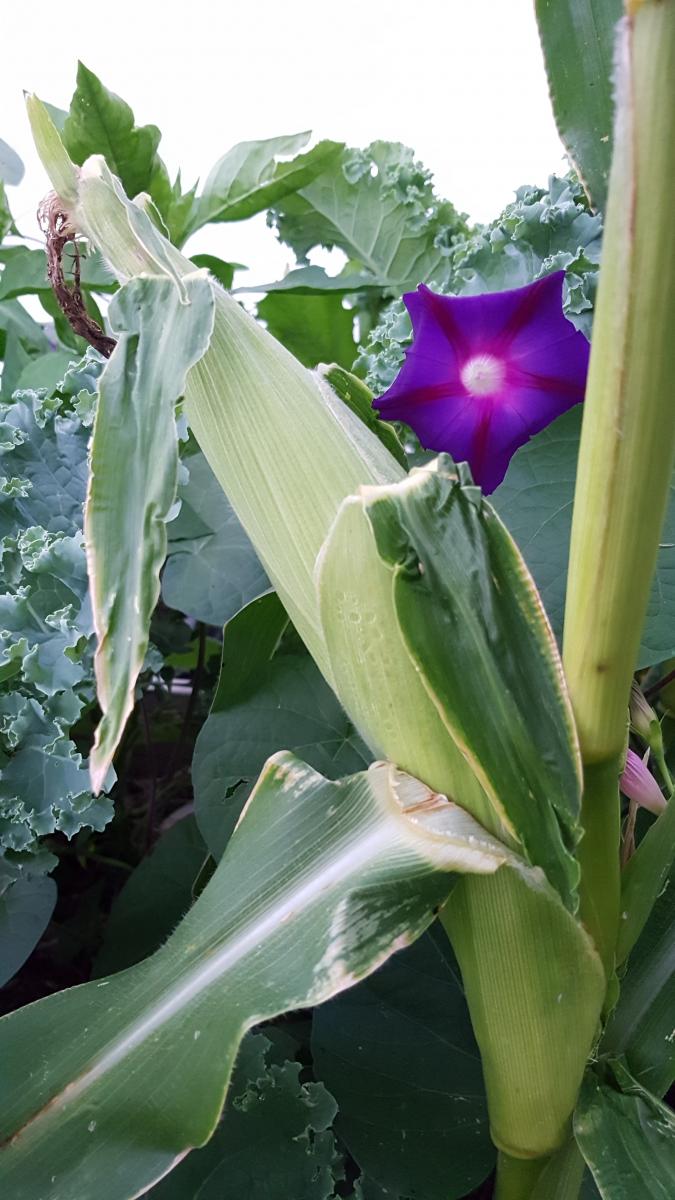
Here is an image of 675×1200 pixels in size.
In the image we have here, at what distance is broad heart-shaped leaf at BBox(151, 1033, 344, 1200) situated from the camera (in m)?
0.38

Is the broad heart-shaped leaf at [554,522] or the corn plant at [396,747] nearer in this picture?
the corn plant at [396,747]

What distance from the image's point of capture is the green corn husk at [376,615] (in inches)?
11.3

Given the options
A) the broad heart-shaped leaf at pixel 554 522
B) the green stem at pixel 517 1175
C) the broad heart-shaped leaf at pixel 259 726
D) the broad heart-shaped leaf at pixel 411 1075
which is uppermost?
the broad heart-shaped leaf at pixel 554 522

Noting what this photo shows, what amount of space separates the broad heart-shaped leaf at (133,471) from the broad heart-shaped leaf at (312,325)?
0.40m

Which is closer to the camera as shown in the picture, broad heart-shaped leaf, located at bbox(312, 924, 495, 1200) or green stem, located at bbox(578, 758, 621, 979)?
green stem, located at bbox(578, 758, 621, 979)

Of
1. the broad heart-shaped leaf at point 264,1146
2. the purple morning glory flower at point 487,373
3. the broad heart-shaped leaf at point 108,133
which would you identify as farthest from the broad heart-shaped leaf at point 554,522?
the broad heart-shaped leaf at point 108,133

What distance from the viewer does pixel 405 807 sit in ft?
0.93

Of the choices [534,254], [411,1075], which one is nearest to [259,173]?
[534,254]

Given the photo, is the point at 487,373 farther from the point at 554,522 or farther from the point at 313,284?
the point at 313,284

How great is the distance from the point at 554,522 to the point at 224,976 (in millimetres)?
253

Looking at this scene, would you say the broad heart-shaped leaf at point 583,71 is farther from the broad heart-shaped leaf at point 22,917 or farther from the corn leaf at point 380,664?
the broad heart-shaped leaf at point 22,917

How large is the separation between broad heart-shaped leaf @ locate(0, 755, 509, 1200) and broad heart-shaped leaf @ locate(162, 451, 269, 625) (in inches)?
8.1

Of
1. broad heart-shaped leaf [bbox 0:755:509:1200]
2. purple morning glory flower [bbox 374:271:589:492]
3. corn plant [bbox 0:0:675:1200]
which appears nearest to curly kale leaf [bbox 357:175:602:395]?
purple morning glory flower [bbox 374:271:589:492]

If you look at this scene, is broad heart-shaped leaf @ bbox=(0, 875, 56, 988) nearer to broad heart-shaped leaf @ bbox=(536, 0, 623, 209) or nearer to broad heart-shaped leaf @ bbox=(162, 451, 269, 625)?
broad heart-shaped leaf @ bbox=(162, 451, 269, 625)
